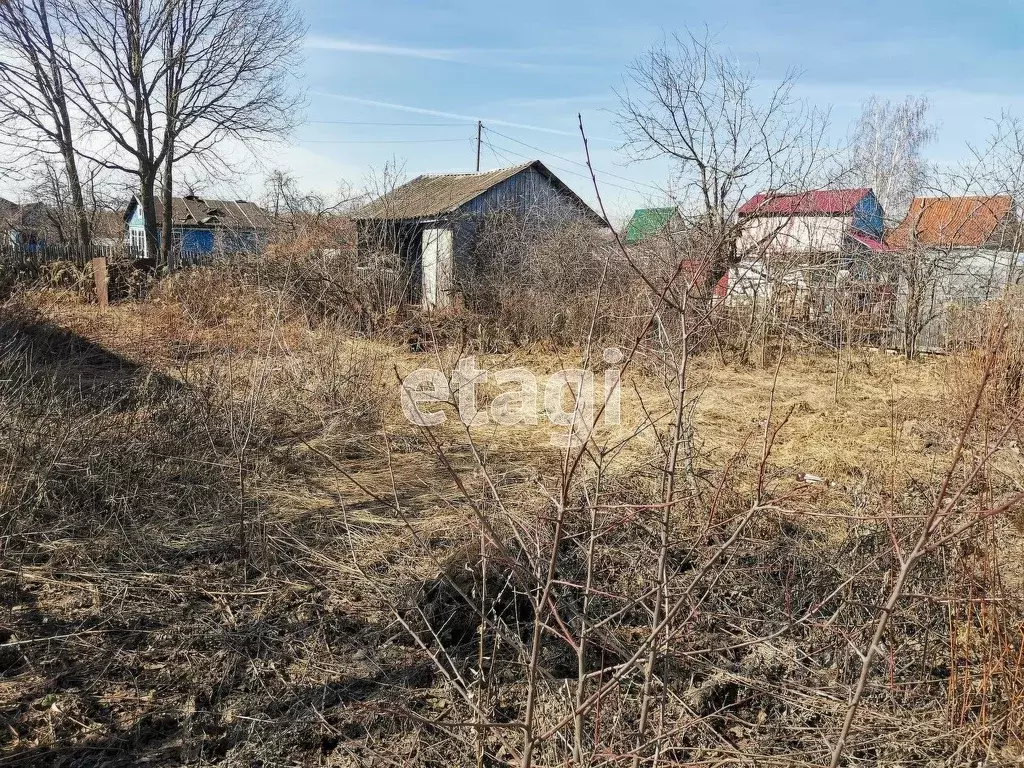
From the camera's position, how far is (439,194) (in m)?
18.8

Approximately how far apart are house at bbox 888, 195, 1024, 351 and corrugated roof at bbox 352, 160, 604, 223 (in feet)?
16.6

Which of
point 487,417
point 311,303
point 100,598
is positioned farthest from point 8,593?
point 311,303

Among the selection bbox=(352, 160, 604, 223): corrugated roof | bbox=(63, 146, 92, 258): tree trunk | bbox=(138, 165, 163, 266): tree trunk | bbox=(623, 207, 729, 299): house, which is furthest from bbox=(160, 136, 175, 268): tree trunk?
bbox=(623, 207, 729, 299): house

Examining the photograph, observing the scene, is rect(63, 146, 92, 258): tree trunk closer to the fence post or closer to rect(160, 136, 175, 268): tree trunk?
rect(160, 136, 175, 268): tree trunk

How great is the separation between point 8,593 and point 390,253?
28.0ft

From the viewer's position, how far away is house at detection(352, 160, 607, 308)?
39.9 feet

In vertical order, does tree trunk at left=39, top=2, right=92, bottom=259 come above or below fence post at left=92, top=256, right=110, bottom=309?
above

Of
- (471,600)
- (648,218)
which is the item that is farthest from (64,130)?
(471,600)

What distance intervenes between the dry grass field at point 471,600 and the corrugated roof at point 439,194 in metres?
7.74

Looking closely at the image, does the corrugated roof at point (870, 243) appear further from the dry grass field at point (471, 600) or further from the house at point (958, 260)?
the dry grass field at point (471, 600)

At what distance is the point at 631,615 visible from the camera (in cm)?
322

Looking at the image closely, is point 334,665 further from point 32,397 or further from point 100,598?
point 32,397

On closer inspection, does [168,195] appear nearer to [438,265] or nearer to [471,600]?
[438,265]

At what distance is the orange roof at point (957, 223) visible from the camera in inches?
418
